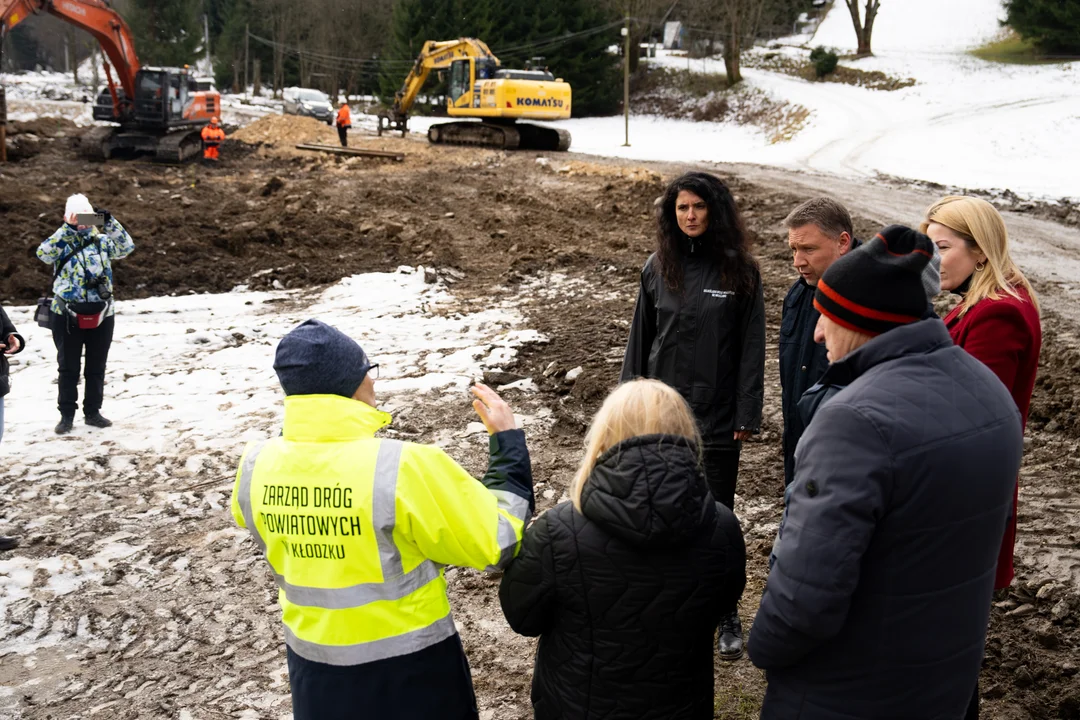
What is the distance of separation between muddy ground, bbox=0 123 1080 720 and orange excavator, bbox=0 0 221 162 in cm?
707

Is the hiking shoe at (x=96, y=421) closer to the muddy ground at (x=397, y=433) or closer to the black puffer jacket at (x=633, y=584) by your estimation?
the muddy ground at (x=397, y=433)

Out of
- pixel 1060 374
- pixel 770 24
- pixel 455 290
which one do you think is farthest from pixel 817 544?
pixel 770 24

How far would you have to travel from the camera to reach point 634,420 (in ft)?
7.72

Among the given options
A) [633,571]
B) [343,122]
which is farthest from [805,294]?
[343,122]

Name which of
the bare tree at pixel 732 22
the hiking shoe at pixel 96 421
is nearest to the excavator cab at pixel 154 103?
the hiking shoe at pixel 96 421

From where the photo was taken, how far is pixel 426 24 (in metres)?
44.7

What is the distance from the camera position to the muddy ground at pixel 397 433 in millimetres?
3953

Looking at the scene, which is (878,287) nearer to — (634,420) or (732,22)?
(634,420)

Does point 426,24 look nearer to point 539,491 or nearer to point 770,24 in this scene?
point 770,24

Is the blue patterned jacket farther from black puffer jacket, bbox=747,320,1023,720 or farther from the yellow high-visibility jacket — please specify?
black puffer jacket, bbox=747,320,1023,720

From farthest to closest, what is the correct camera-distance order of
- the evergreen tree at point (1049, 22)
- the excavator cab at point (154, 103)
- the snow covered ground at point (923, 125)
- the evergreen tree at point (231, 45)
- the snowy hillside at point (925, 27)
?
1. the evergreen tree at point (231, 45)
2. the snowy hillside at point (925, 27)
3. the evergreen tree at point (1049, 22)
4. the excavator cab at point (154, 103)
5. the snow covered ground at point (923, 125)

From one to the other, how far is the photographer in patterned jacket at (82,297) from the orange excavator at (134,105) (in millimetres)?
16591

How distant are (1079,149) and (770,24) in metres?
33.9

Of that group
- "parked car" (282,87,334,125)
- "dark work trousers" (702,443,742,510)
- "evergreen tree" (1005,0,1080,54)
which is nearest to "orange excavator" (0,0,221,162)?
"parked car" (282,87,334,125)
